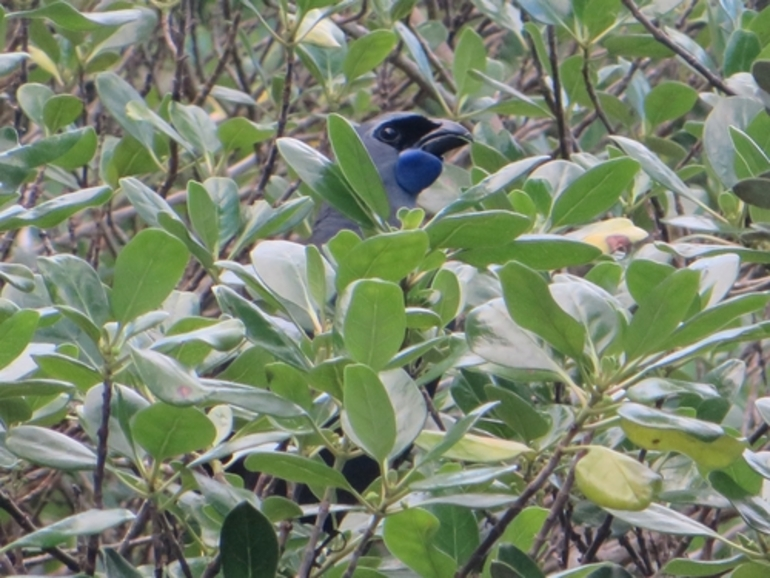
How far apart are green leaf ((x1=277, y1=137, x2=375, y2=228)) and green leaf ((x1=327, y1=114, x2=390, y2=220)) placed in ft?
0.09

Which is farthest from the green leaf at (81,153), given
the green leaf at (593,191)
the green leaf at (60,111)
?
the green leaf at (593,191)

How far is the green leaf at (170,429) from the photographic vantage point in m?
1.23

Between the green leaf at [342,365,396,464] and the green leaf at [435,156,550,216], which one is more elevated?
the green leaf at [435,156,550,216]

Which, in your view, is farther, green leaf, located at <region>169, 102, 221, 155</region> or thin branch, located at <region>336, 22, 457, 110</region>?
thin branch, located at <region>336, 22, 457, 110</region>

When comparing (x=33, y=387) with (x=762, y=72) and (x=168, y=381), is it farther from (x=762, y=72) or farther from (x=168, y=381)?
(x=762, y=72)

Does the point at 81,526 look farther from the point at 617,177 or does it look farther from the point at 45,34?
the point at 45,34

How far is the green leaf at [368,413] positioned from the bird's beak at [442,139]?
187 centimetres

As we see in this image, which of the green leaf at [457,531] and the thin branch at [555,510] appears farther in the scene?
the green leaf at [457,531]

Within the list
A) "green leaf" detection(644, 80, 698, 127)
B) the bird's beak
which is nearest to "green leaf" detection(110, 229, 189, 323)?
"green leaf" detection(644, 80, 698, 127)

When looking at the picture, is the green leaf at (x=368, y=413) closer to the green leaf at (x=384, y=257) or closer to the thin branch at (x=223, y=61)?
the green leaf at (x=384, y=257)

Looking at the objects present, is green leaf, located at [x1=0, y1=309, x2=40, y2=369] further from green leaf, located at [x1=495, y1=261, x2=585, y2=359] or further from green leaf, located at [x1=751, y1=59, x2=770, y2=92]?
green leaf, located at [x1=751, y1=59, x2=770, y2=92]

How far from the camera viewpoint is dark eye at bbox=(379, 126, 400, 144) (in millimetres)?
3301

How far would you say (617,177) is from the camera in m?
1.37

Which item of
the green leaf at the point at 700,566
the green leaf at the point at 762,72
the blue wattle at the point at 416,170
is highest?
the green leaf at the point at 762,72
